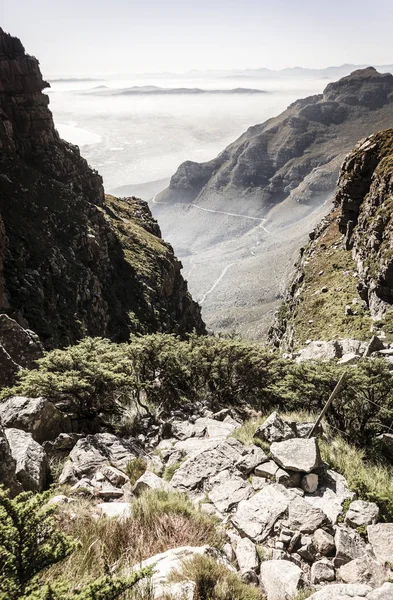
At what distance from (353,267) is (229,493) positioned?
5073 centimetres

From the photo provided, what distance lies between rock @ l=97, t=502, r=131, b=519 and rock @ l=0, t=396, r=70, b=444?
3355mm

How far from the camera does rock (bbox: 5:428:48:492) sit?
6.93 metres

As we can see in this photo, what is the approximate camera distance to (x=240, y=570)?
555 cm

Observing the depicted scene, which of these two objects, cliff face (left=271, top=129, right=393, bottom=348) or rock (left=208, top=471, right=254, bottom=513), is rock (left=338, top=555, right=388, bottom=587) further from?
cliff face (left=271, top=129, right=393, bottom=348)

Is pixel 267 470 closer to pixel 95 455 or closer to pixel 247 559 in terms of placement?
pixel 247 559

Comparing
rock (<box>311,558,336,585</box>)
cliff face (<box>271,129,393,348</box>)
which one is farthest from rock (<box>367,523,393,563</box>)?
cliff face (<box>271,129,393,348</box>)

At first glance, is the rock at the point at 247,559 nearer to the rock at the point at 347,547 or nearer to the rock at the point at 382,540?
the rock at the point at 347,547

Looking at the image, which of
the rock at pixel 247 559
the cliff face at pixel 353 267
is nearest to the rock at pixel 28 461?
the rock at pixel 247 559

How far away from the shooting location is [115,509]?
6641 mm

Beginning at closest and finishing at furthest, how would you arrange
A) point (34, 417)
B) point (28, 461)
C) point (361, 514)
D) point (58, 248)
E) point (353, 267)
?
point (361, 514)
point (28, 461)
point (34, 417)
point (58, 248)
point (353, 267)

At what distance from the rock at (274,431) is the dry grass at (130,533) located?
3.24 m

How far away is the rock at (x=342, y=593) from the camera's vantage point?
455 centimetres

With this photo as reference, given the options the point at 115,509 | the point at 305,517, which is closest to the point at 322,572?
the point at 305,517

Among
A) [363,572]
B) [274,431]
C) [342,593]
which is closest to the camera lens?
[342,593]
